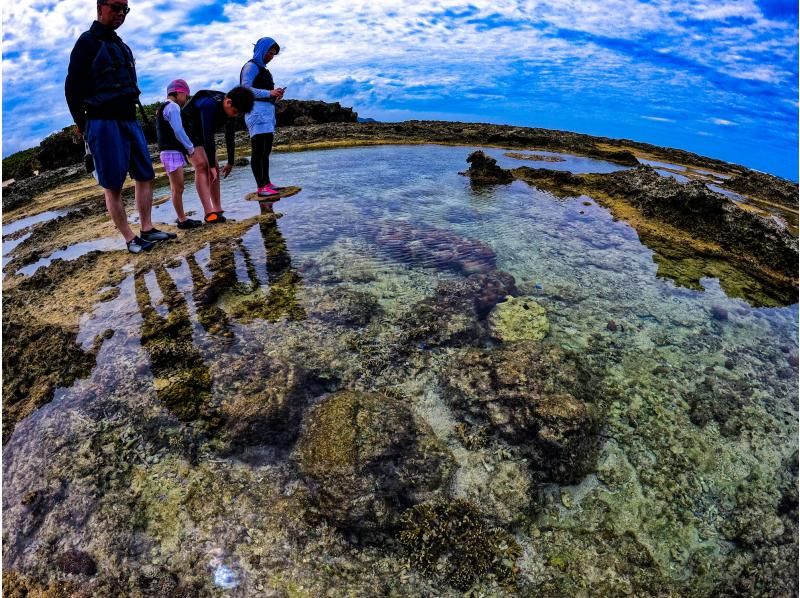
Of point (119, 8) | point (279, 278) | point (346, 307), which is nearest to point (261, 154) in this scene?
point (119, 8)

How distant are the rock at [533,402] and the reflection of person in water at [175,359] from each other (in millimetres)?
2419

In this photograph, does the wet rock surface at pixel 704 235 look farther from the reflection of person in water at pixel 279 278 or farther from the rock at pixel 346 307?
the reflection of person in water at pixel 279 278

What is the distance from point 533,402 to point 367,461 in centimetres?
168

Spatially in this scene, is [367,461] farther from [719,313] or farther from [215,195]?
[215,195]

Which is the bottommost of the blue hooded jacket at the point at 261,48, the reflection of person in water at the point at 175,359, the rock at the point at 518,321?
the rock at the point at 518,321

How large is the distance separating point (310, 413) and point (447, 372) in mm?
1513

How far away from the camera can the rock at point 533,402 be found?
3.59 m

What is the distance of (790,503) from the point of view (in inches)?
136

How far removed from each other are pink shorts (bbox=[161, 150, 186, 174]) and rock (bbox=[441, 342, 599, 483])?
5.72 metres

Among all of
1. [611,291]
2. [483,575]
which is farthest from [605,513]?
[611,291]

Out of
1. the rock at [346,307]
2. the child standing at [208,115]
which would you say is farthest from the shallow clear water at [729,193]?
the child standing at [208,115]

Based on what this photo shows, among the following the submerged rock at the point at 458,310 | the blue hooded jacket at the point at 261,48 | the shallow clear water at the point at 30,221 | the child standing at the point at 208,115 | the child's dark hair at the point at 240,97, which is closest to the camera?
the submerged rock at the point at 458,310

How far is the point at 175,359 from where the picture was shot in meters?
4.27

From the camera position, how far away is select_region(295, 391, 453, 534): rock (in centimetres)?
309
